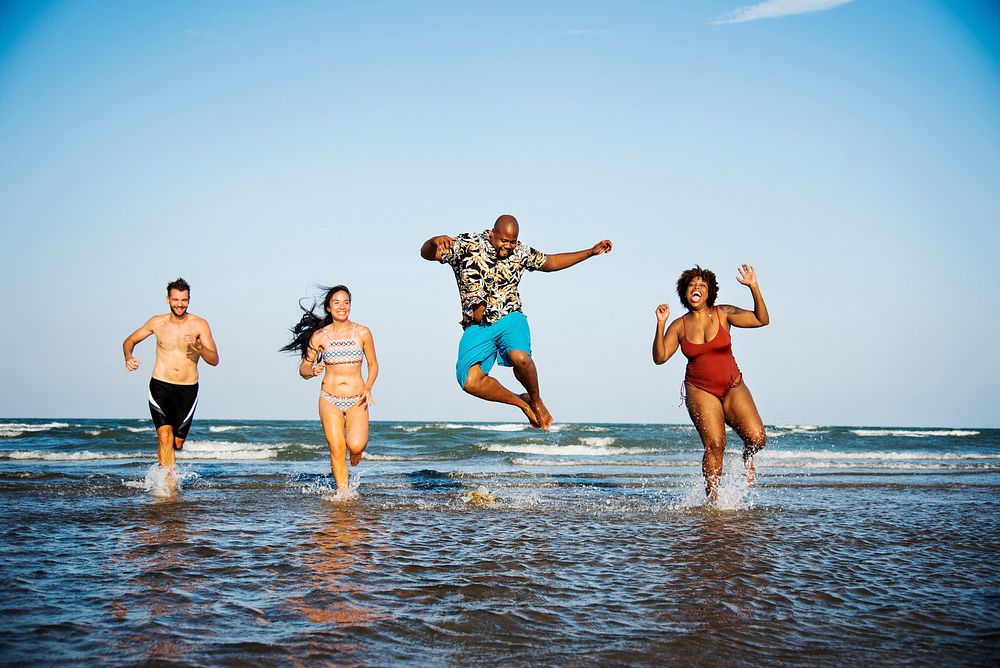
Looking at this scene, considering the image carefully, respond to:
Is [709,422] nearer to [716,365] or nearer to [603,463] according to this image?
[716,365]

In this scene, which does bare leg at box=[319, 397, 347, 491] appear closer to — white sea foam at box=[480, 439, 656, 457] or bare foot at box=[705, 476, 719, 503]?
bare foot at box=[705, 476, 719, 503]

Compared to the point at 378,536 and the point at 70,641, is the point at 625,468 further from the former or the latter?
the point at 70,641

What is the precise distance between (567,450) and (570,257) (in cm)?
1710

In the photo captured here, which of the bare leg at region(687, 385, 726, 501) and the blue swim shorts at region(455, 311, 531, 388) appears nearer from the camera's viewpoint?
the bare leg at region(687, 385, 726, 501)

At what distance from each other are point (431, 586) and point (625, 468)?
13.4 metres

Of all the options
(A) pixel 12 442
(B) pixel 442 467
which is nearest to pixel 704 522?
(B) pixel 442 467

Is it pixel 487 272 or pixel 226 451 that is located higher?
pixel 487 272

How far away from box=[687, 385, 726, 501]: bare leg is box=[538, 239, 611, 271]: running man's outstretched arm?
1693 mm

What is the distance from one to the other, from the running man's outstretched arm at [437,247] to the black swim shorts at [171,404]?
3581 millimetres

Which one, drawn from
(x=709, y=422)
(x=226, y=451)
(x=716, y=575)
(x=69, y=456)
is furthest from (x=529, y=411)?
(x=226, y=451)

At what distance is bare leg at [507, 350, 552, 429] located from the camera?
827 cm

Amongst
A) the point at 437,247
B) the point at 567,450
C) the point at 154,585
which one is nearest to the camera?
the point at 154,585

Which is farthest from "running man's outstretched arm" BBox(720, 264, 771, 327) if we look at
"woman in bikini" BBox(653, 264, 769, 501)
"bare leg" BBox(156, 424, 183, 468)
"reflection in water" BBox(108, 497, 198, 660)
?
"bare leg" BBox(156, 424, 183, 468)

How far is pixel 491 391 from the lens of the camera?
8.40m
